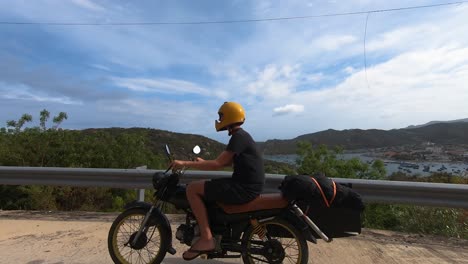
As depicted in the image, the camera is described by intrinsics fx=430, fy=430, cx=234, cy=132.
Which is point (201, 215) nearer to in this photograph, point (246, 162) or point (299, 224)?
point (246, 162)

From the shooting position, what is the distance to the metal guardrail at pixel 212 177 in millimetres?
5703

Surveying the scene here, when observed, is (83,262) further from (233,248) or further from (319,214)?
(319,214)

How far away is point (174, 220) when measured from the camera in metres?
7.11

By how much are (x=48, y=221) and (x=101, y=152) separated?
197 inches

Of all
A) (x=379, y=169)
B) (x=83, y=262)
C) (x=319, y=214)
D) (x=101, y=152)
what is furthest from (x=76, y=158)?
(x=319, y=214)

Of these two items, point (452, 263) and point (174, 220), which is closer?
point (452, 263)

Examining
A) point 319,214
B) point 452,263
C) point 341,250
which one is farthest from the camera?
point 341,250

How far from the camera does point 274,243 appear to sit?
4414mm

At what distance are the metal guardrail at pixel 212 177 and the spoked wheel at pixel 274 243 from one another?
1939 mm

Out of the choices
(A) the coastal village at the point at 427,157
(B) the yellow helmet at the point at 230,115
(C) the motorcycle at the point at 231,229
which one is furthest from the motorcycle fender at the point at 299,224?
(A) the coastal village at the point at 427,157

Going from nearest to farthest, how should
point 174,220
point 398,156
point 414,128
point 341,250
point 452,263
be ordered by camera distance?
point 452,263 → point 341,250 → point 174,220 → point 398,156 → point 414,128

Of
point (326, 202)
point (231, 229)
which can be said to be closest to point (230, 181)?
point (231, 229)

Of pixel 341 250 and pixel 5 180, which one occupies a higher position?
pixel 5 180

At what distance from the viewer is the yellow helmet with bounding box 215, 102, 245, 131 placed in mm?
4441
